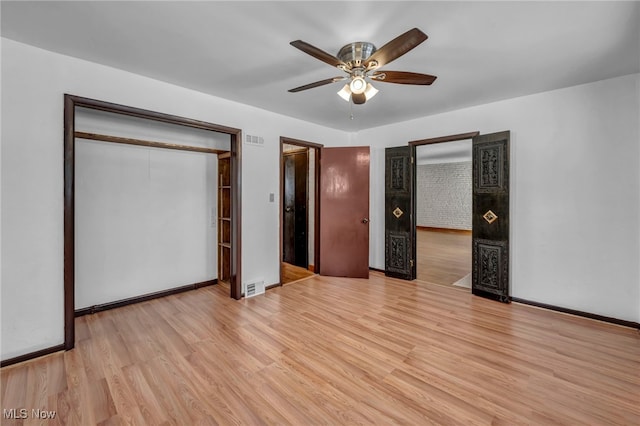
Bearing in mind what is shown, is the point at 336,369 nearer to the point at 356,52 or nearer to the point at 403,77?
the point at 403,77

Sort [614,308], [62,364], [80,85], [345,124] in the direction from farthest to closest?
[345,124] → [614,308] → [80,85] → [62,364]

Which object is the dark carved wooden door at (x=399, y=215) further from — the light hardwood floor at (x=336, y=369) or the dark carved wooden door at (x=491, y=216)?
the light hardwood floor at (x=336, y=369)

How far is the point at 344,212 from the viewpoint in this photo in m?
4.61

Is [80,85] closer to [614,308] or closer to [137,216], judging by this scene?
[137,216]

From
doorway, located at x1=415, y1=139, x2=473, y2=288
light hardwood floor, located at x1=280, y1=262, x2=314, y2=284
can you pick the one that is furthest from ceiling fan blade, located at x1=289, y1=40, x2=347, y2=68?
doorway, located at x1=415, y1=139, x2=473, y2=288

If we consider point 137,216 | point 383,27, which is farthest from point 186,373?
point 383,27

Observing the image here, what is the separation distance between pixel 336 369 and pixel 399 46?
91.6 inches

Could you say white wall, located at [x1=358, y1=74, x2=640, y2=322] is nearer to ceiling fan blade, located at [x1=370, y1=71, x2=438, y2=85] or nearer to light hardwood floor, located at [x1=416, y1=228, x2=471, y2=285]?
light hardwood floor, located at [x1=416, y1=228, x2=471, y2=285]

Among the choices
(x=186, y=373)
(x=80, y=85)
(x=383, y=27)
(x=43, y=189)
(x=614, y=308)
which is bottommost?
(x=186, y=373)

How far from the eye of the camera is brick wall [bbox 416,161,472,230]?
912cm

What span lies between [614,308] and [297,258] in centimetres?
435

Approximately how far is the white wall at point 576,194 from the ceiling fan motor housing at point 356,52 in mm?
2354

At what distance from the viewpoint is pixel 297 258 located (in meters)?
5.43

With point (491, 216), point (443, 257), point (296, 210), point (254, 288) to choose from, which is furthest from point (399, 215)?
point (254, 288)
